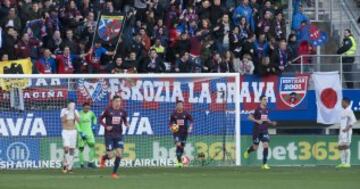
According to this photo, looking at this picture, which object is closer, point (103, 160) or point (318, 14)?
point (103, 160)

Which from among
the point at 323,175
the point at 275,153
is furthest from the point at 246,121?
the point at 323,175

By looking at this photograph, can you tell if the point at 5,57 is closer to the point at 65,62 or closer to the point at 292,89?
the point at 65,62

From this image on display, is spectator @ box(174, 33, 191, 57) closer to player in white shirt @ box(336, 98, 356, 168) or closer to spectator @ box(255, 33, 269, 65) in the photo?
spectator @ box(255, 33, 269, 65)

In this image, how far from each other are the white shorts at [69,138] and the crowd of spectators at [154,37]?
2.72 metres

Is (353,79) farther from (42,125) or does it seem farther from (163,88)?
(42,125)

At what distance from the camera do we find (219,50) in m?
32.5

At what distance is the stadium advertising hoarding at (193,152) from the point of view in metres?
29.8

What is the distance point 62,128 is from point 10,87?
6.27ft

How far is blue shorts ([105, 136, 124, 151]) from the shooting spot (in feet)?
88.2

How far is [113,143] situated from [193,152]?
4.04 metres

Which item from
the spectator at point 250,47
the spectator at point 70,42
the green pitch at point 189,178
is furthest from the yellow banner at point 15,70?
the spectator at point 250,47

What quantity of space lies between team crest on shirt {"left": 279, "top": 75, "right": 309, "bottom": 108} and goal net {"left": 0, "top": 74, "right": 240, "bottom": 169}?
1868mm

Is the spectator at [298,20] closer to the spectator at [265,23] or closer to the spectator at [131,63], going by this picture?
the spectator at [265,23]

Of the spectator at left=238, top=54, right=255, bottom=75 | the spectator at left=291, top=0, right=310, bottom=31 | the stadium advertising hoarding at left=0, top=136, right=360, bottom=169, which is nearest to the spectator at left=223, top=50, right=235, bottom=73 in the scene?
the spectator at left=238, top=54, right=255, bottom=75
